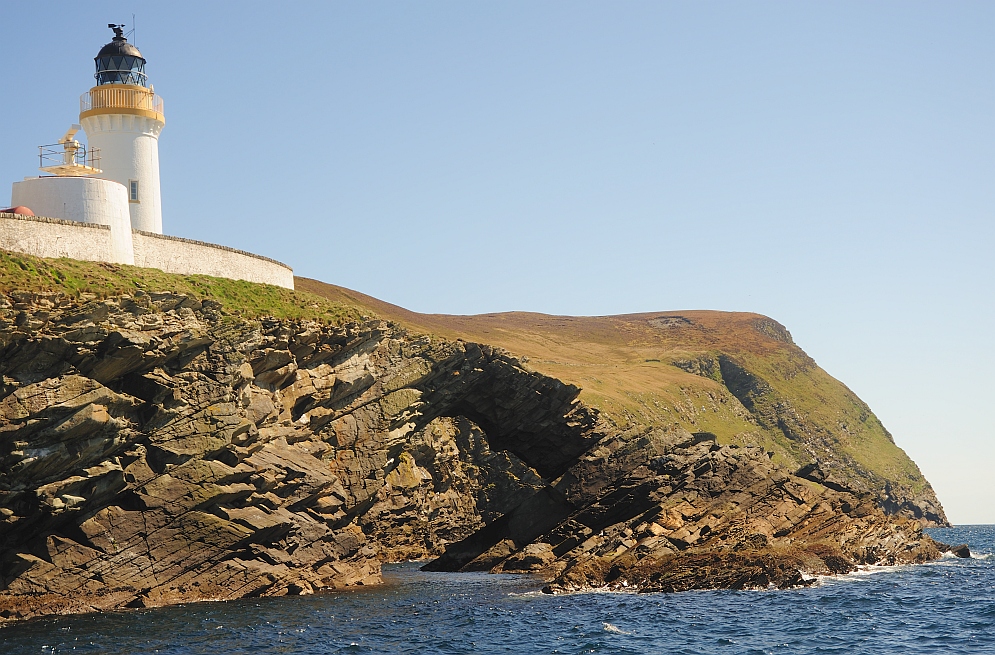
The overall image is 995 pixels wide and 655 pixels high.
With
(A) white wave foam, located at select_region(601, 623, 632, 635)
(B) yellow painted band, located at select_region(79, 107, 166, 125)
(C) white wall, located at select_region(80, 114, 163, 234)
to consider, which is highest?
(B) yellow painted band, located at select_region(79, 107, 166, 125)

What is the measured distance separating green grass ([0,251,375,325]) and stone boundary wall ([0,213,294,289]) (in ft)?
2.70

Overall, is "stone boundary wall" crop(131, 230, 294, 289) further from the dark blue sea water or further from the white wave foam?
the white wave foam

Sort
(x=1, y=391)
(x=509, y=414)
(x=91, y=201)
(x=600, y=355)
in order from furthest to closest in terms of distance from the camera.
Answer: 1. (x=600, y=355)
2. (x=509, y=414)
3. (x=91, y=201)
4. (x=1, y=391)

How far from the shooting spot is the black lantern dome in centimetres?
6850

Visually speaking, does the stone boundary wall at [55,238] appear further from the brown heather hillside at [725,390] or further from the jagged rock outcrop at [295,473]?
the brown heather hillside at [725,390]

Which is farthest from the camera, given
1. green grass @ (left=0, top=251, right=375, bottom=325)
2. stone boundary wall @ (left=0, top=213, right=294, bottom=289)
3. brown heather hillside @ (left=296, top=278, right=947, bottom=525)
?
brown heather hillside @ (left=296, top=278, right=947, bottom=525)

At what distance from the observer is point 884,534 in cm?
7406

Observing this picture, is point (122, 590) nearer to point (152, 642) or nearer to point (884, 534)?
point (152, 642)

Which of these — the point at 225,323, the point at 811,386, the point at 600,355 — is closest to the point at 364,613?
the point at 225,323

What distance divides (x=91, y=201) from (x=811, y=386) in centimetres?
14432

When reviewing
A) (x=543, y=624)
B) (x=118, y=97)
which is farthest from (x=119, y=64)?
(x=543, y=624)

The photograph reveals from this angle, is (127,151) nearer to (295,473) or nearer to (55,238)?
(55,238)

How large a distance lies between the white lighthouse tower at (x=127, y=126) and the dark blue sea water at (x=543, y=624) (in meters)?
29.8

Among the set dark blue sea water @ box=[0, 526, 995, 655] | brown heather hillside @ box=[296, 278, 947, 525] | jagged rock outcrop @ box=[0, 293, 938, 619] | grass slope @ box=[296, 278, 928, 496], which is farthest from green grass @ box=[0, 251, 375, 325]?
brown heather hillside @ box=[296, 278, 947, 525]
